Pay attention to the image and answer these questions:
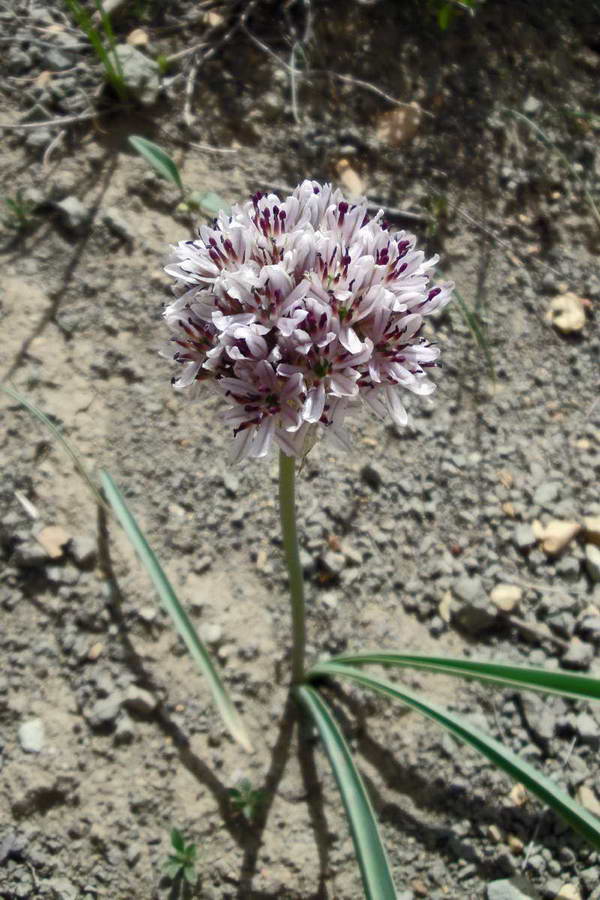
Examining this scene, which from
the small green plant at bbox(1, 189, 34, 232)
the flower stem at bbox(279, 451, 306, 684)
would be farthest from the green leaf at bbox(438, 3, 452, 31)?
the flower stem at bbox(279, 451, 306, 684)

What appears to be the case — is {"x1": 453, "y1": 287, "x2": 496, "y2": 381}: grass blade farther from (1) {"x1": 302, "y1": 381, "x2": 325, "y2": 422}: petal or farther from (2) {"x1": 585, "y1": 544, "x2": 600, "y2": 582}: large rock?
(1) {"x1": 302, "y1": 381, "x2": 325, "y2": 422}: petal

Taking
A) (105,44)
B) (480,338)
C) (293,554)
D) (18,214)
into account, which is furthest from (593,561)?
(105,44)

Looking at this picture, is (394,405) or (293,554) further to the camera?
(293,554)

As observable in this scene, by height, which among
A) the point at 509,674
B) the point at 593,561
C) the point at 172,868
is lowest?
the point at 172,868

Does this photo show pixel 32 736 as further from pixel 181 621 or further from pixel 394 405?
pixel 394 405

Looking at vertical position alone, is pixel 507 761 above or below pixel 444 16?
below

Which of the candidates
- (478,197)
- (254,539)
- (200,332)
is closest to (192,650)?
(254,539)

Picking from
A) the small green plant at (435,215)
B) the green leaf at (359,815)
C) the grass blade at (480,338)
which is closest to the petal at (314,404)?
the green leaf at (359,815)
